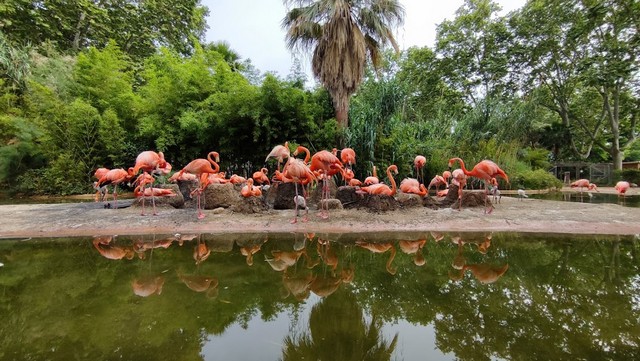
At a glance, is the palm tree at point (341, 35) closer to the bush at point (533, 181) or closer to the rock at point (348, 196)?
the rock at point (348, 196)

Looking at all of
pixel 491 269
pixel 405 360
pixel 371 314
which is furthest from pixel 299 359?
pixel 491 269

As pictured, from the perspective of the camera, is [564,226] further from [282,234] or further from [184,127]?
[184,127]

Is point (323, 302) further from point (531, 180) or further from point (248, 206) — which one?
point (531, 180)

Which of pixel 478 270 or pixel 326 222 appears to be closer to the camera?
pixel 478 270

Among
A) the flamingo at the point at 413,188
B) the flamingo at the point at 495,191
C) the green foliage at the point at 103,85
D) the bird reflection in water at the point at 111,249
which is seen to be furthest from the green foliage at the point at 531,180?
the green foliage at the point at 103,85

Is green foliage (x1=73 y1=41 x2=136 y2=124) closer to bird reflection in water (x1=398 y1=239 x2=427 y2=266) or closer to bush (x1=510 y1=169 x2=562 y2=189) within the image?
bird reflection in water (x1=398 y1=239 x2=427 y2=266)

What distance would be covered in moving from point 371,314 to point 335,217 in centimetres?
390

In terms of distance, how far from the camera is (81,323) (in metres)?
2.20

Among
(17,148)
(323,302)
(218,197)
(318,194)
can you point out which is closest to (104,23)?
(17,148)

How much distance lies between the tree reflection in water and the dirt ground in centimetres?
317

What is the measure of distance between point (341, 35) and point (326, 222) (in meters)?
6.12

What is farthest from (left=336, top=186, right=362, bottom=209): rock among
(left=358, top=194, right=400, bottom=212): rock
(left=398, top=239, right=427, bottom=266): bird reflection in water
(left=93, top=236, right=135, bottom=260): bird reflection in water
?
(left=93, top=236, right=135, bottom=260): bird reflection in water

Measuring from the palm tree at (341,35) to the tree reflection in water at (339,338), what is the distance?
8.40 m

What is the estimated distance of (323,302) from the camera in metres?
2.58
